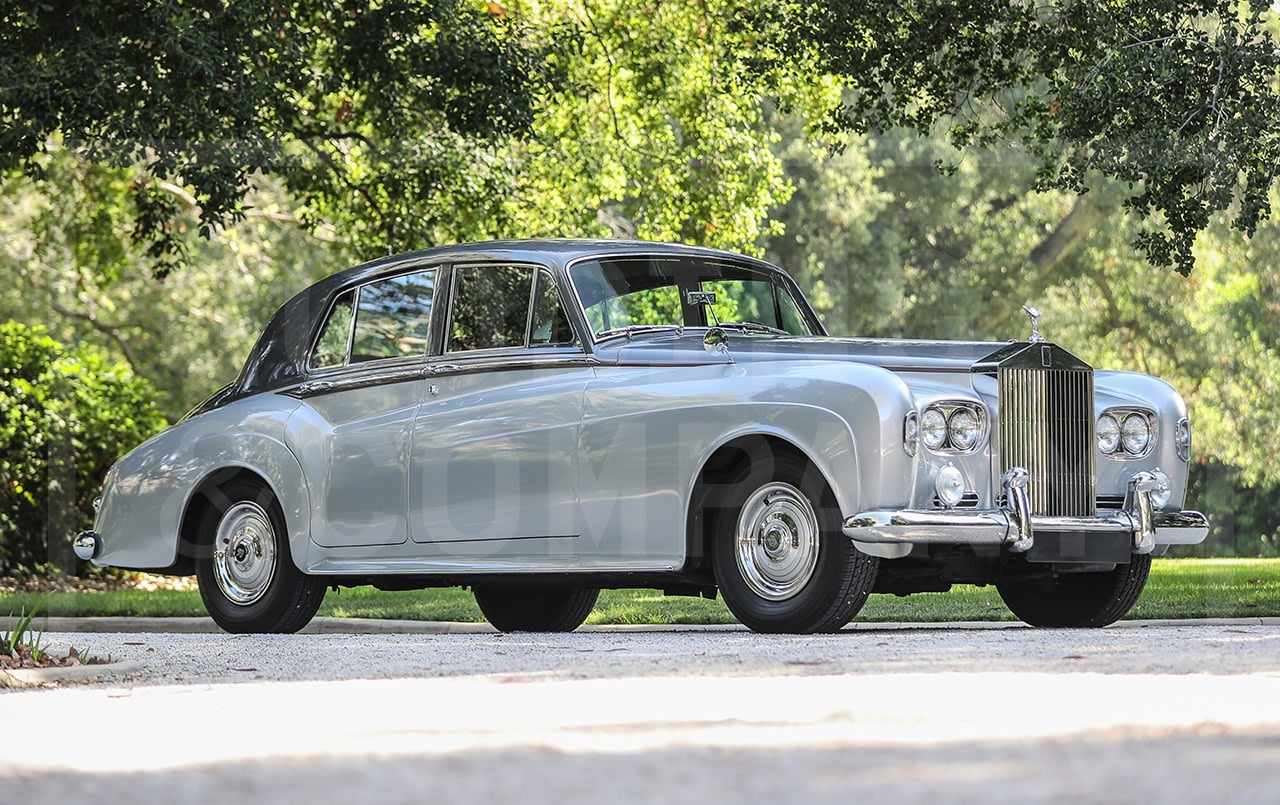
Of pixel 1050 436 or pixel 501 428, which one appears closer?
pixel 1050 436

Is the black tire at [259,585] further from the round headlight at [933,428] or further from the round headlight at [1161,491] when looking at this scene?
the round headlight at [1161,491]

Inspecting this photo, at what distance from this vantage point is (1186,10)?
1405 centimetres

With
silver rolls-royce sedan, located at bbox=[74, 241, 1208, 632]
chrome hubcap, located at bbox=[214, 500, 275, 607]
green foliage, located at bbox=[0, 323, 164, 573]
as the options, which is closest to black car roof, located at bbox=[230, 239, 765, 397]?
silver rolls-royce sedan, located at bbox=[74, 241, 1208, 632]

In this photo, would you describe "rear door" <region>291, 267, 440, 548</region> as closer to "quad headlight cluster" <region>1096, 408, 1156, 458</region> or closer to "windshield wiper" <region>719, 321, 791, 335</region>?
"windshield wiper" <region>719, 321, 791, 335</region>

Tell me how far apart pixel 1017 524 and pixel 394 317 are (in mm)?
3776

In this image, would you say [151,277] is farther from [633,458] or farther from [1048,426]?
[1048,426]

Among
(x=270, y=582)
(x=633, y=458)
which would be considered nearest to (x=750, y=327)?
(x=633, y=458)

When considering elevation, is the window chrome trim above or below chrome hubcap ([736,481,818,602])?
above

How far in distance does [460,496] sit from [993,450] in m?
2.81

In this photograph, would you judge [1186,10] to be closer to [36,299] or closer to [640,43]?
[640,43]

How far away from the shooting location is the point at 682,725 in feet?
17.4

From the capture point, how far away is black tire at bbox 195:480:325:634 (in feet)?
34.5

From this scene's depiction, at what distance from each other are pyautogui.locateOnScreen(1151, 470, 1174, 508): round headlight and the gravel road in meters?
1.14

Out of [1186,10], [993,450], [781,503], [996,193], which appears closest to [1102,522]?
[993,450]
